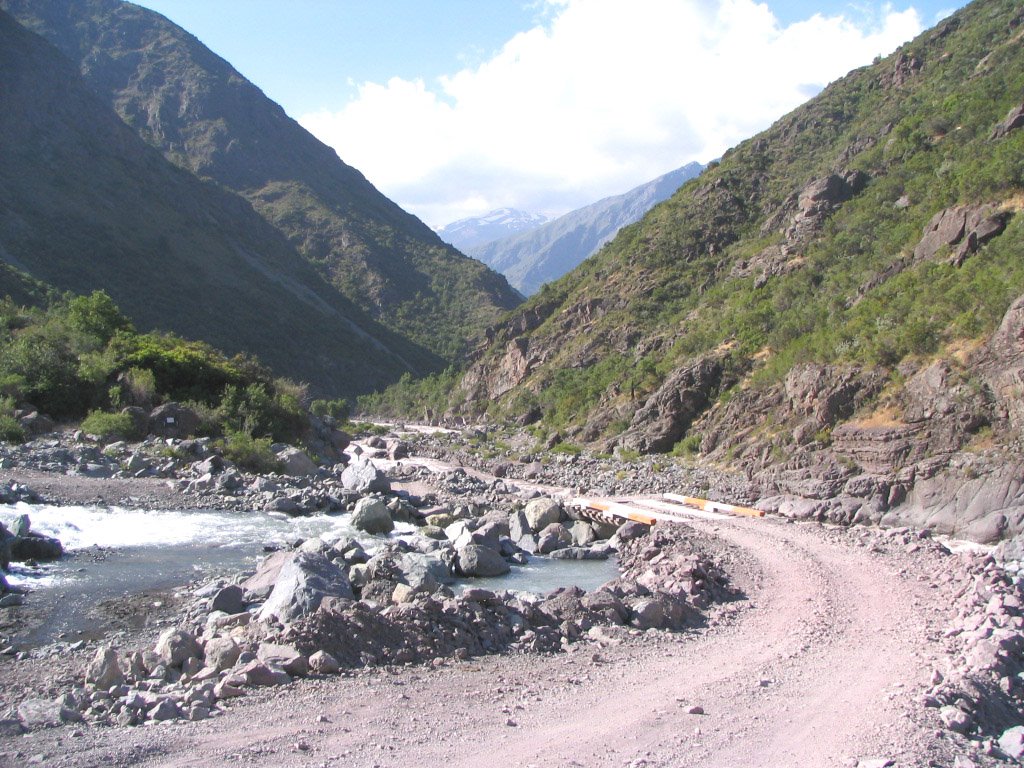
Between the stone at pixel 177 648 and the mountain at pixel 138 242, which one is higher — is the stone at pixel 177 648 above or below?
below

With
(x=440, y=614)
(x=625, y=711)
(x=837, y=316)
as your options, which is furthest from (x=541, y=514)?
(x=837, y=316)

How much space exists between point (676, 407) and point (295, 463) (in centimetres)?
1869

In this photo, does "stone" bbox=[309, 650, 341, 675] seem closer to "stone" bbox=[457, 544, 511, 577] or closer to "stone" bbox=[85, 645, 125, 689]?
"stone" bbox=[85, 645, 125, 689]

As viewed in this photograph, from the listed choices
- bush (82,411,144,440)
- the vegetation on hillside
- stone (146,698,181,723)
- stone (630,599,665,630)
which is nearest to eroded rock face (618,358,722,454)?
the vegetation on hillside

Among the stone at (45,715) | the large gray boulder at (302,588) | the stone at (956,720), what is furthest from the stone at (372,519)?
the stone at (956,720)

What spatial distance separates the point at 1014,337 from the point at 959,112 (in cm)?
2900

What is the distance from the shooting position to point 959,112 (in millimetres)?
44844

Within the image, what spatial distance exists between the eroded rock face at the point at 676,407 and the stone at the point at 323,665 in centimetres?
2956

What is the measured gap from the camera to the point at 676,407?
38.3 meters

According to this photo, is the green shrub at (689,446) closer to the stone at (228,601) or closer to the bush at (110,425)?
the bush at (110,425)

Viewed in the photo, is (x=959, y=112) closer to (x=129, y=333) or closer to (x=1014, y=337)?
(x=1014, y=337)

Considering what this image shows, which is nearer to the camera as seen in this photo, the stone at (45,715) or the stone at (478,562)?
the stone at (45,715)

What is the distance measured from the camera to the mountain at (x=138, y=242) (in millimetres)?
73625

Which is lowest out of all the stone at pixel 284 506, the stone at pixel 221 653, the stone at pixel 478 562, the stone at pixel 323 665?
the stone at pixel 284 506
